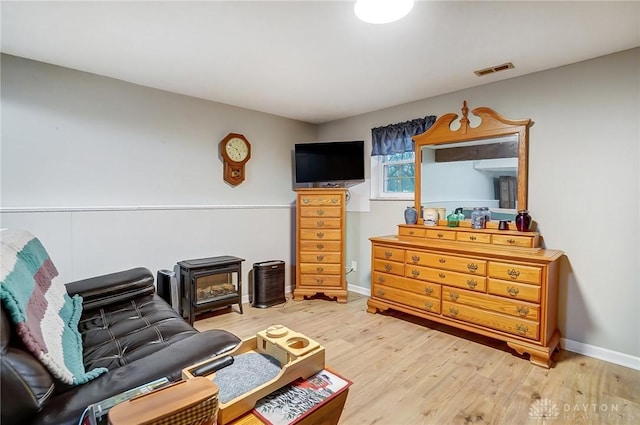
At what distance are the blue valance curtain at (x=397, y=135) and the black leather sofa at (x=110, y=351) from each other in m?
2.68

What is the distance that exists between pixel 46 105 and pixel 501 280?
3818 millimetres

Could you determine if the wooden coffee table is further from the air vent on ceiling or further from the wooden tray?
the air vent on ceiling

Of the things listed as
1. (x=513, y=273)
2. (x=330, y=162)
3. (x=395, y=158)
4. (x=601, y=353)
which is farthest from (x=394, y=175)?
(x=601, y=353)

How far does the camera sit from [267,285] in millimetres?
3475

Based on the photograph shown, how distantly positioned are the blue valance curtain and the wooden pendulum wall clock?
150 centimetres

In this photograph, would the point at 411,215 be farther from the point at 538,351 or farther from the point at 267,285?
the point at 267,285

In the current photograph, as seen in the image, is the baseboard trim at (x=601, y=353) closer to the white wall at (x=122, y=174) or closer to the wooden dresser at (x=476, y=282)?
the wooden dresser at (x=476, y=282)

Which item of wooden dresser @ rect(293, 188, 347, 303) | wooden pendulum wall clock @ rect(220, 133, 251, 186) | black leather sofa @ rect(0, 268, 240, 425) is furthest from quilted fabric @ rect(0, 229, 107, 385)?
wooden dresser @ rect(293, 188, 347, 303)

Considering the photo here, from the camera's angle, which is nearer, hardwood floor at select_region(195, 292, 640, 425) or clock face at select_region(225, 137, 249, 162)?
hardwood floor at select_region(195, 292, 640, 425)

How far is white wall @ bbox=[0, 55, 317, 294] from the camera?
2395 mm

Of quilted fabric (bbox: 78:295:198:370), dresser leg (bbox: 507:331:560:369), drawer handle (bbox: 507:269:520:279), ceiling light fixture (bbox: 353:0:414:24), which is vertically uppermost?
ceiling light fixture (bbox: 353:0:414:24)

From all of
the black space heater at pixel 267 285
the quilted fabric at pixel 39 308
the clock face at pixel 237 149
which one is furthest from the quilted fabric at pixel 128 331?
the clock face at pixel 237 149

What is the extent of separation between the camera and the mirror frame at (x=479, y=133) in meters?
2.62

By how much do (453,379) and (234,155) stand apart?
9.61ft
